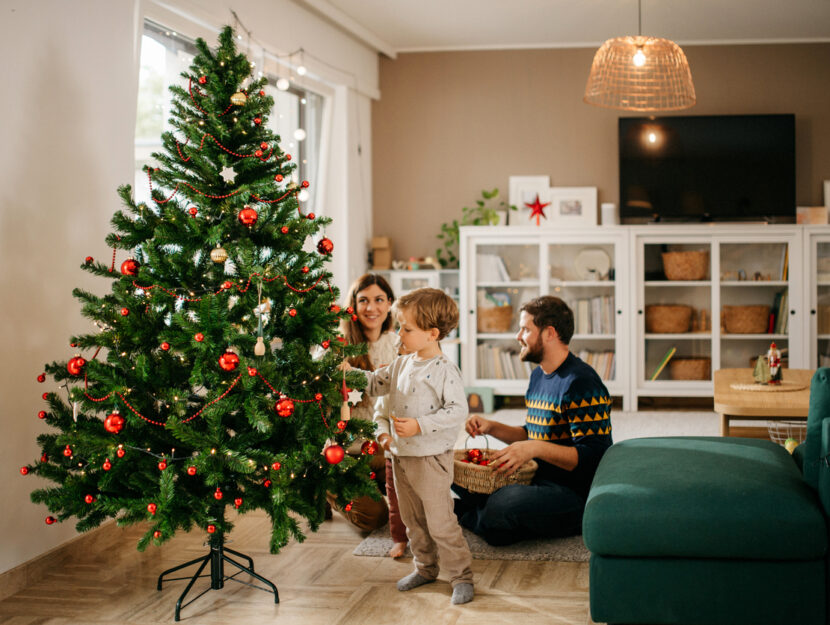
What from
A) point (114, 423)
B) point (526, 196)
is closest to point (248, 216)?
point (114, 423)

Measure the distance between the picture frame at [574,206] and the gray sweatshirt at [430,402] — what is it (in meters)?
3.46

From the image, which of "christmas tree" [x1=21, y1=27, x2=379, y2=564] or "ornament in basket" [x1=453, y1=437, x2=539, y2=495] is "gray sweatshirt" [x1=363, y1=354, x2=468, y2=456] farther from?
"ornament in basket" [x1=453, y1=437, x2=539, y2=495]

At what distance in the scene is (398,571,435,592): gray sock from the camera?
8.00 ft

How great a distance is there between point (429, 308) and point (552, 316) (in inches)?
25.9

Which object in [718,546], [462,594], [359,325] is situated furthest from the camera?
[359,325]

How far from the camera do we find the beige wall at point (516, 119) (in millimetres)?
5566

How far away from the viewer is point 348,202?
5387mm

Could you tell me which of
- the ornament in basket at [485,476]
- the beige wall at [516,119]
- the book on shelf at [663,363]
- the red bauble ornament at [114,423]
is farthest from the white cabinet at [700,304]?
the red bauble ornament at [114,423]

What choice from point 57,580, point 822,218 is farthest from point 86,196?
point 822,218

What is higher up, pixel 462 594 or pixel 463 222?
pixel 463 222

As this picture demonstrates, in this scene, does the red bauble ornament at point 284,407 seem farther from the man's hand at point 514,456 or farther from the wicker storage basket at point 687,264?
the wicker storage basket at point 687,264

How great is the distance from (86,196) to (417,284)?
3.04 meters

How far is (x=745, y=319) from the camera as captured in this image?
5363mm

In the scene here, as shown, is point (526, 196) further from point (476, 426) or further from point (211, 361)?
point (211, 361)
